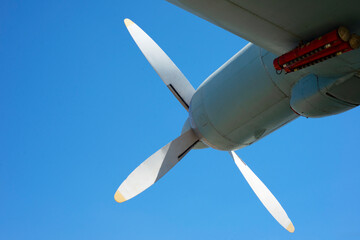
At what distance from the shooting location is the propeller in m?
10.7

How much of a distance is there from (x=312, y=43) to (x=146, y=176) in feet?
22.5

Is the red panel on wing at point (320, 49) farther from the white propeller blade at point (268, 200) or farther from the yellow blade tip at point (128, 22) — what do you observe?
the yellow blade tip at point (128, 22)

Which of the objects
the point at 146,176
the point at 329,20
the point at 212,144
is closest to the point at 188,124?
the point at 212,144

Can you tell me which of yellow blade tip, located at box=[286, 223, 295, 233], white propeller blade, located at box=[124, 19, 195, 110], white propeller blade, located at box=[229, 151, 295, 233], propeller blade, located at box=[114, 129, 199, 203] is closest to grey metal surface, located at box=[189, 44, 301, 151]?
propeller blade, located at box=[114, 129, 199, 203]

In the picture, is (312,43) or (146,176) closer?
(312,43)

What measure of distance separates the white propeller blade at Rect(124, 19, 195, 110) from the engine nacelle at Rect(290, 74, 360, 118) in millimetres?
5616

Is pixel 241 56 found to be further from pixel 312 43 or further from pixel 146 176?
pixel 146 176

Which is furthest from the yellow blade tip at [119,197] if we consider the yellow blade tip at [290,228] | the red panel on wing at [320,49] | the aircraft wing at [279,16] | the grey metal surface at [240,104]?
the aircraft wing at [279,16]

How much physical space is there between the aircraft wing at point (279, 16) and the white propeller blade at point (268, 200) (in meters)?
7.97

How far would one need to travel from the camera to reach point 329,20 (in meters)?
5.00

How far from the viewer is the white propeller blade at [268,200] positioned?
12.6 metres

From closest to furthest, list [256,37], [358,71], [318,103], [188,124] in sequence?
[256,37], [358,71], [318,103], [188,124]

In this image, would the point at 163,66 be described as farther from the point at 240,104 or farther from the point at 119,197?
the point at 119,197

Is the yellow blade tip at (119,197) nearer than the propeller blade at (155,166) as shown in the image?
Yes
